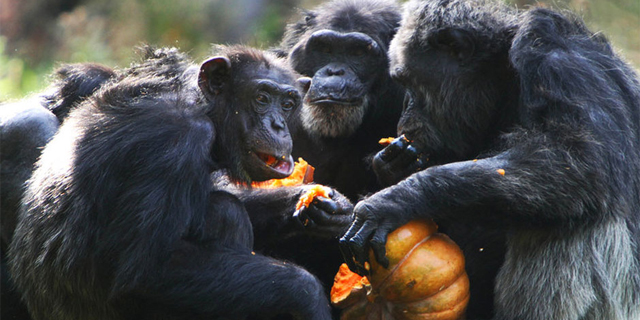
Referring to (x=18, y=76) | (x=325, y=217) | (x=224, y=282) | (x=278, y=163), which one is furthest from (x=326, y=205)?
(x=18, y=76)

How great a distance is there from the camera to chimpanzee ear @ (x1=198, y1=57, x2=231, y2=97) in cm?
461

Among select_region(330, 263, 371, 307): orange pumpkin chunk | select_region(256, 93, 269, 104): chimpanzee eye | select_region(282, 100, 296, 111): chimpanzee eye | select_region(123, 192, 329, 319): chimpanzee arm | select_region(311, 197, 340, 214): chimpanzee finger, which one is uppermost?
select_region(256, 93, 269, 104): chimpanzee eye

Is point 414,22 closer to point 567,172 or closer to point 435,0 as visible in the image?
point 435,0

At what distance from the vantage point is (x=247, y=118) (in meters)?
4.64

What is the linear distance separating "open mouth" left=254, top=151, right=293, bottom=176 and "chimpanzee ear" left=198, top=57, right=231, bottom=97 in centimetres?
47

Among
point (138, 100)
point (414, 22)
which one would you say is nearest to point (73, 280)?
point (138, 100)

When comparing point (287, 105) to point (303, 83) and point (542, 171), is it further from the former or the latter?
point (542, 171)

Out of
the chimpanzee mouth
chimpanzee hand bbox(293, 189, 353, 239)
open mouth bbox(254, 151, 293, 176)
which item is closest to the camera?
chimpanzee hand bbox(293, 189, 353, 239)

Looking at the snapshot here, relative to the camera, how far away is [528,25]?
181 inches

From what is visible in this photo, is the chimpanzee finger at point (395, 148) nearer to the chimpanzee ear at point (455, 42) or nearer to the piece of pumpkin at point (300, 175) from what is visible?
the chimpanzee ear at point (455, 42)

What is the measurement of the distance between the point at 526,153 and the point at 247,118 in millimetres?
1637

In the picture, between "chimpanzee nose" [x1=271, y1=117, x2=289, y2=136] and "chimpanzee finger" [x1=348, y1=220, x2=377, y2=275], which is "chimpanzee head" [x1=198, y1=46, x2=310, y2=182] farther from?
"chimpanzee finger" [x1=348, y1=220, x2=377, y2=275]

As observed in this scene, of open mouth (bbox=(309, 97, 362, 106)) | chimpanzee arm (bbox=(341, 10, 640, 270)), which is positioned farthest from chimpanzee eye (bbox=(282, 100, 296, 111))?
chimpanzee arm (bbox=(341, 10, 640, 270))

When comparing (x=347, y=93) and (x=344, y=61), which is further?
(x=344, y=61)
